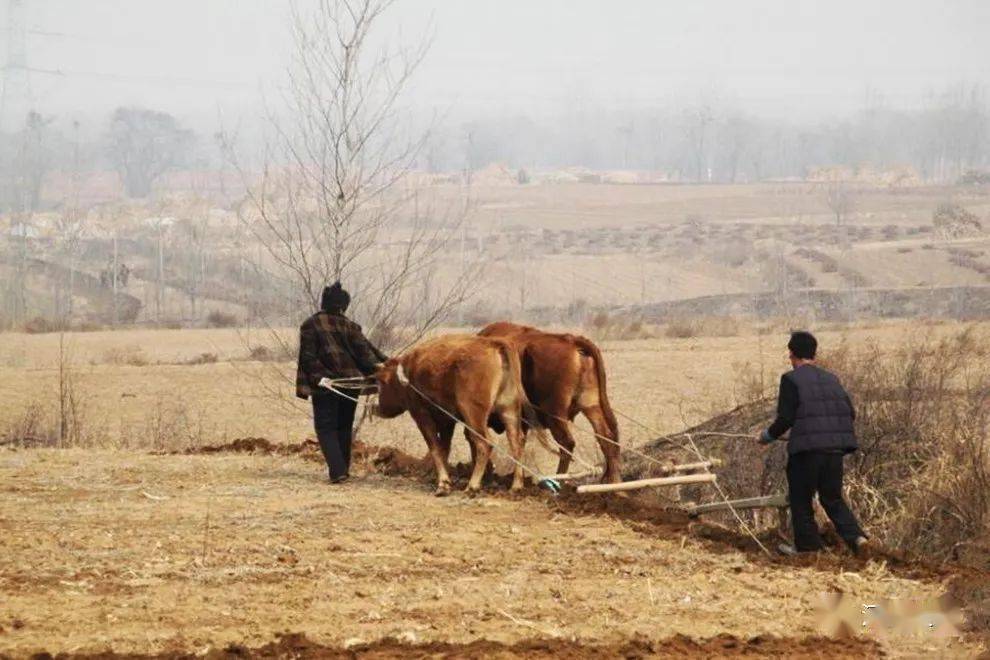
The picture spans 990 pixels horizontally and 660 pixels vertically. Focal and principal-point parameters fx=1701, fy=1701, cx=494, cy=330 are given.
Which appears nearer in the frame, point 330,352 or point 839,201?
point 330,352

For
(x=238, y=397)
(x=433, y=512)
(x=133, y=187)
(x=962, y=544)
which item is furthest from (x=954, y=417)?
(x=133, y=187)

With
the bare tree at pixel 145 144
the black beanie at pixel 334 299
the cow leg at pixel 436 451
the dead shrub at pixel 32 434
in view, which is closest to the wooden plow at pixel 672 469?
the cow leg at pixel 436 451

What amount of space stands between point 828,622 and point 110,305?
236 ft

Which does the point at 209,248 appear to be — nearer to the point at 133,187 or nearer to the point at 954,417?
the point at 133,187

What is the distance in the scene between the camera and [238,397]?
116 feet

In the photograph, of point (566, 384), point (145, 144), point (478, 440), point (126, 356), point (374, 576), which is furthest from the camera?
point (145, 144)

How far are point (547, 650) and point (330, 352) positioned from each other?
7.34 metres

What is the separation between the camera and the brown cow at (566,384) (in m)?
16.3

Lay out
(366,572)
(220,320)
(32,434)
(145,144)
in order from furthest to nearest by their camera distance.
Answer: (145,144), (220,320), (32,434), (366,572)

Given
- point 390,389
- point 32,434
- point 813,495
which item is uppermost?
point 390,389

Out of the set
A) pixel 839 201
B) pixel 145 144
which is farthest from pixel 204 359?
pixel 145 144

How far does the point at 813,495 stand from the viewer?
12.4 metres

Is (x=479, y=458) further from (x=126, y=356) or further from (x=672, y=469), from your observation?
(x=126, y=356)

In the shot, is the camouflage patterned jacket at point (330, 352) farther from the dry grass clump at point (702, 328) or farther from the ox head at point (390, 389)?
the dry grass clump at point (702, 328)
